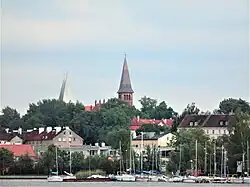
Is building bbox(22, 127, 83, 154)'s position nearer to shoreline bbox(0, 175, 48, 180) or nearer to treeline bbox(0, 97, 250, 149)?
treeline bbox(0, 97, 250, 149)

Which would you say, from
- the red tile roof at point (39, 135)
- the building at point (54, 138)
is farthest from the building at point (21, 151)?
the red tile roof at point (39, 135)

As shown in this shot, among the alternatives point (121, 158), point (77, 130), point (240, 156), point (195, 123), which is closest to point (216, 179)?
point (240, 156)

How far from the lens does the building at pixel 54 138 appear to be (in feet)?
536

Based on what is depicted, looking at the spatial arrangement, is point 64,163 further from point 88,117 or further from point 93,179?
point 88,117

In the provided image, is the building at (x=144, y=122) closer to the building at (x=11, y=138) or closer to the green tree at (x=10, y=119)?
the green tree at (x=10, y=119)

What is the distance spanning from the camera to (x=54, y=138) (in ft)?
539

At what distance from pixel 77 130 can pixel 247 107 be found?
29490 millimetres

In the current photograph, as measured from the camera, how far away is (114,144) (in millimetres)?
150125

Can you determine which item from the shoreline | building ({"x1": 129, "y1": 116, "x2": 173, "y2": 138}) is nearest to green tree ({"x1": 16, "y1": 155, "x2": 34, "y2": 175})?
the shoreline

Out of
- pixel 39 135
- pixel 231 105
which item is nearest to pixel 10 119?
pixel 39 135

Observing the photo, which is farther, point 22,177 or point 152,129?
point 152,129

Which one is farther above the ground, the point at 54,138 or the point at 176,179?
the point at 54,138

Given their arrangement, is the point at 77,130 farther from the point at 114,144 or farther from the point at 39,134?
the point at 114,144

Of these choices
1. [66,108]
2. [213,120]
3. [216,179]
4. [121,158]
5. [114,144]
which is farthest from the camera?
[66,108]
